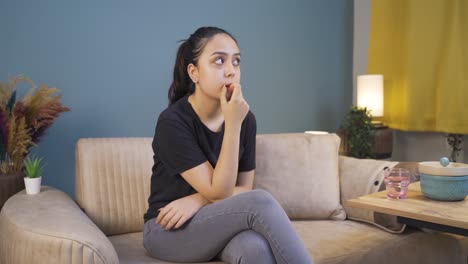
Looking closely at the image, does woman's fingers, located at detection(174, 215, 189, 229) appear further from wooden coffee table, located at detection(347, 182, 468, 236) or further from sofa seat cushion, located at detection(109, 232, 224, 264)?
wooden coffee table, located at detection(347, 182, 468, 236)

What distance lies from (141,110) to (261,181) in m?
0.76

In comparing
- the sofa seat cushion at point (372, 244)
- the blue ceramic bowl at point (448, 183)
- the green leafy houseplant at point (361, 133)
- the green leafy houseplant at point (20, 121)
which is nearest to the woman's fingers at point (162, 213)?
the sofa seat cushion at point (372, 244)

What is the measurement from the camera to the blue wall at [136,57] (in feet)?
6.31

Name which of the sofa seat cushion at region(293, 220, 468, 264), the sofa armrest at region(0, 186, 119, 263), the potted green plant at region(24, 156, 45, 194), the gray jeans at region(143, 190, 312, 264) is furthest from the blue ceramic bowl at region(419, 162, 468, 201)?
the potted green plant at region(24, 156, 45, 194)

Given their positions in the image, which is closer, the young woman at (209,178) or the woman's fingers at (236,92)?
the young woman at (209,178)

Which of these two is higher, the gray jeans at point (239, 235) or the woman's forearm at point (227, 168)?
the woman's forearm at point (227, 168)

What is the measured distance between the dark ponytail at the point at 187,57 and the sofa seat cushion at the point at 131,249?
0.52 m

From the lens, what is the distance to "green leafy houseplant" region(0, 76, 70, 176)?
159 cm

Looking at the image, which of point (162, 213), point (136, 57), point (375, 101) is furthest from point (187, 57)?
point (375, 101)

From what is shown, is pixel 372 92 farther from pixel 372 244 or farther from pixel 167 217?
pixel 167 217

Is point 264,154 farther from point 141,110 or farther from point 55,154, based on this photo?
point 55,154

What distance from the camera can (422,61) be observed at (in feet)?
9.50

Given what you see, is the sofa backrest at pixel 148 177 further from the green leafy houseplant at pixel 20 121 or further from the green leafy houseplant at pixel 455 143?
the green leafy houseplant at pixel 455 143

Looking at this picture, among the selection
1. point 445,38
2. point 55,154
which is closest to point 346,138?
point 445,38
